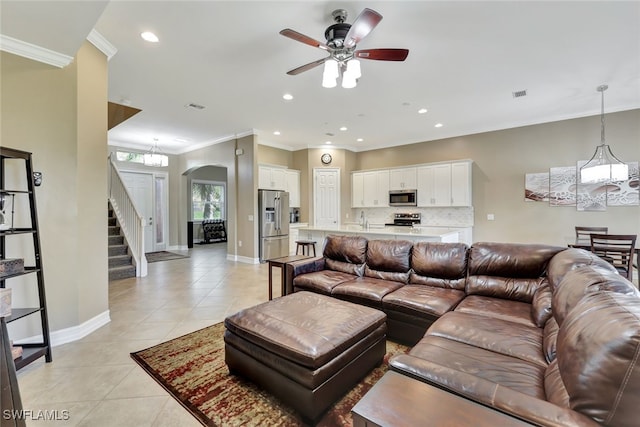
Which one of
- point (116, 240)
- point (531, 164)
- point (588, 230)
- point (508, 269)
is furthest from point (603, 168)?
point (116, 240)

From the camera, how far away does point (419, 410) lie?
0.95 meters

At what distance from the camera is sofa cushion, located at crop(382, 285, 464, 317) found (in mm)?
2379

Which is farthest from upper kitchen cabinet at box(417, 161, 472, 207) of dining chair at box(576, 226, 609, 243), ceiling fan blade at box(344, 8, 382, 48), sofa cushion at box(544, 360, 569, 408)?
sofa cushion at box(544, 360, 569, 408)

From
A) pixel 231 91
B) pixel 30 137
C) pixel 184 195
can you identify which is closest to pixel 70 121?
pixel 30 137

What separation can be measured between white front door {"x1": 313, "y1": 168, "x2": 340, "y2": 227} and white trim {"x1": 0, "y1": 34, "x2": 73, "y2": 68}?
559 cm

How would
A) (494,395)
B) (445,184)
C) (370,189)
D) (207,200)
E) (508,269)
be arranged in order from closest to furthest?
1. (494,395)
2. (508,269)
3. (445,184)
4. (370,189)
5. (207,200)

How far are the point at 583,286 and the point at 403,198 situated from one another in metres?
5.65

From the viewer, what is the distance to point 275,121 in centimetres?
568

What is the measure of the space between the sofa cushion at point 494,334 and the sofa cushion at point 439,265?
0.76 meters

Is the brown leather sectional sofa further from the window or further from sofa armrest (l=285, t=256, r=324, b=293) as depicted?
the window

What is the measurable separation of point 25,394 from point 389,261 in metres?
3.21

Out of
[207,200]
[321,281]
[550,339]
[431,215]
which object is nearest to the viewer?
[550,339]

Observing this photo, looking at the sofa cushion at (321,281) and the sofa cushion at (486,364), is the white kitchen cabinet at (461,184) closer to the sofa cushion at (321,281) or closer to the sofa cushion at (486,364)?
the sofa cushion at (321,281)

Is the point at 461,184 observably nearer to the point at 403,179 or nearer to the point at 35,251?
the point at 403,179
